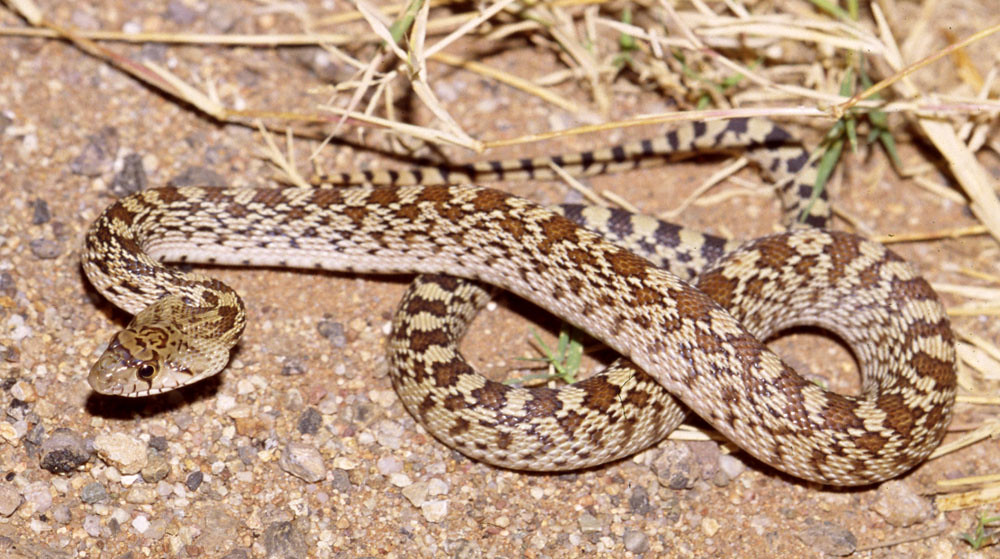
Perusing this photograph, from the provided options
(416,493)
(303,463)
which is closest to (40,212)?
Result: (303,463)

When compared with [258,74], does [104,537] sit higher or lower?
lower

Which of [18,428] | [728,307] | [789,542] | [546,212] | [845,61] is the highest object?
[845,61]

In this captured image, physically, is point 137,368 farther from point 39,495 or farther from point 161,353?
point 39,495

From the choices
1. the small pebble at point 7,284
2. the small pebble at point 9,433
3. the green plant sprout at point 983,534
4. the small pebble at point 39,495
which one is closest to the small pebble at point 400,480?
the small pebble at point 39,495

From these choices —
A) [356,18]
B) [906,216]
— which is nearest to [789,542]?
[906,216]

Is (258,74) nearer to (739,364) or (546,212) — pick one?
(546,212)

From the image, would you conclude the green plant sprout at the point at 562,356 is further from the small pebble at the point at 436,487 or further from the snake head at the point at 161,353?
the snake head at the point at 161,353
